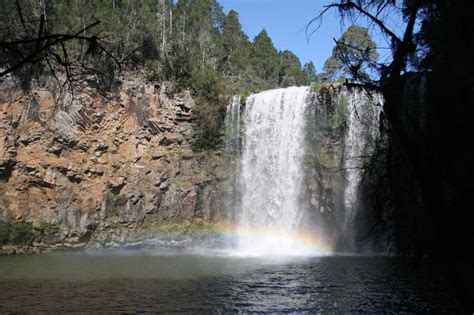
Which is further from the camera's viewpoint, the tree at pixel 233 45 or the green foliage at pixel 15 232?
the tree at pixel 233 45

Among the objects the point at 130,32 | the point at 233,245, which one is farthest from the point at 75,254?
the point at 130,32

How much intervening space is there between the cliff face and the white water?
6.00 feet

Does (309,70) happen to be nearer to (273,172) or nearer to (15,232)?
(273,172)

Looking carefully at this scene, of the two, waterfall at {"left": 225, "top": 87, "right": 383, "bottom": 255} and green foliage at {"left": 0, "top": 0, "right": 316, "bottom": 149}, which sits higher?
green foliage at {"left": 0, "top": 0, "right": 316, "bottom": 149}

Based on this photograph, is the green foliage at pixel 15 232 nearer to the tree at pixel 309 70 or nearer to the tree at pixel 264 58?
the tree at pixel 264 58

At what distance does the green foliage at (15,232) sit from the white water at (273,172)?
10.9m

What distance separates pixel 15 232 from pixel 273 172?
13.8 meters

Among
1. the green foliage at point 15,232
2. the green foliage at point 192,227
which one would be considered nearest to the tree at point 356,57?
the green foliage at point 192,227

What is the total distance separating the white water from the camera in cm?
2370

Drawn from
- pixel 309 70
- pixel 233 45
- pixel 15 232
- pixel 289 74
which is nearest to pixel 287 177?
pixel 15 232

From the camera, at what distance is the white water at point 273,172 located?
23.7 m

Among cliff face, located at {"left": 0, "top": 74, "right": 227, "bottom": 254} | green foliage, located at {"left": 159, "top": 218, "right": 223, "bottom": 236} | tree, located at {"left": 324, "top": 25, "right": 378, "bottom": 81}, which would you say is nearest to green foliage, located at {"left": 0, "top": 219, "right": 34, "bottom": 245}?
cliff face, located at {"left": 0, "top": 74, "right": 227, "bottom": 254}

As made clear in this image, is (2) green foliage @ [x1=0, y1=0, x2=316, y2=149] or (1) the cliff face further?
(2) green foliage @ [x1=0, y1=0, x2=316, y2=149]

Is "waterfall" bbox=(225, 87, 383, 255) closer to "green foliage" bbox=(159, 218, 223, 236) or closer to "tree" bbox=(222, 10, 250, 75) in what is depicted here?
"green foliage" bbox=(159, 218, 223, 236)
